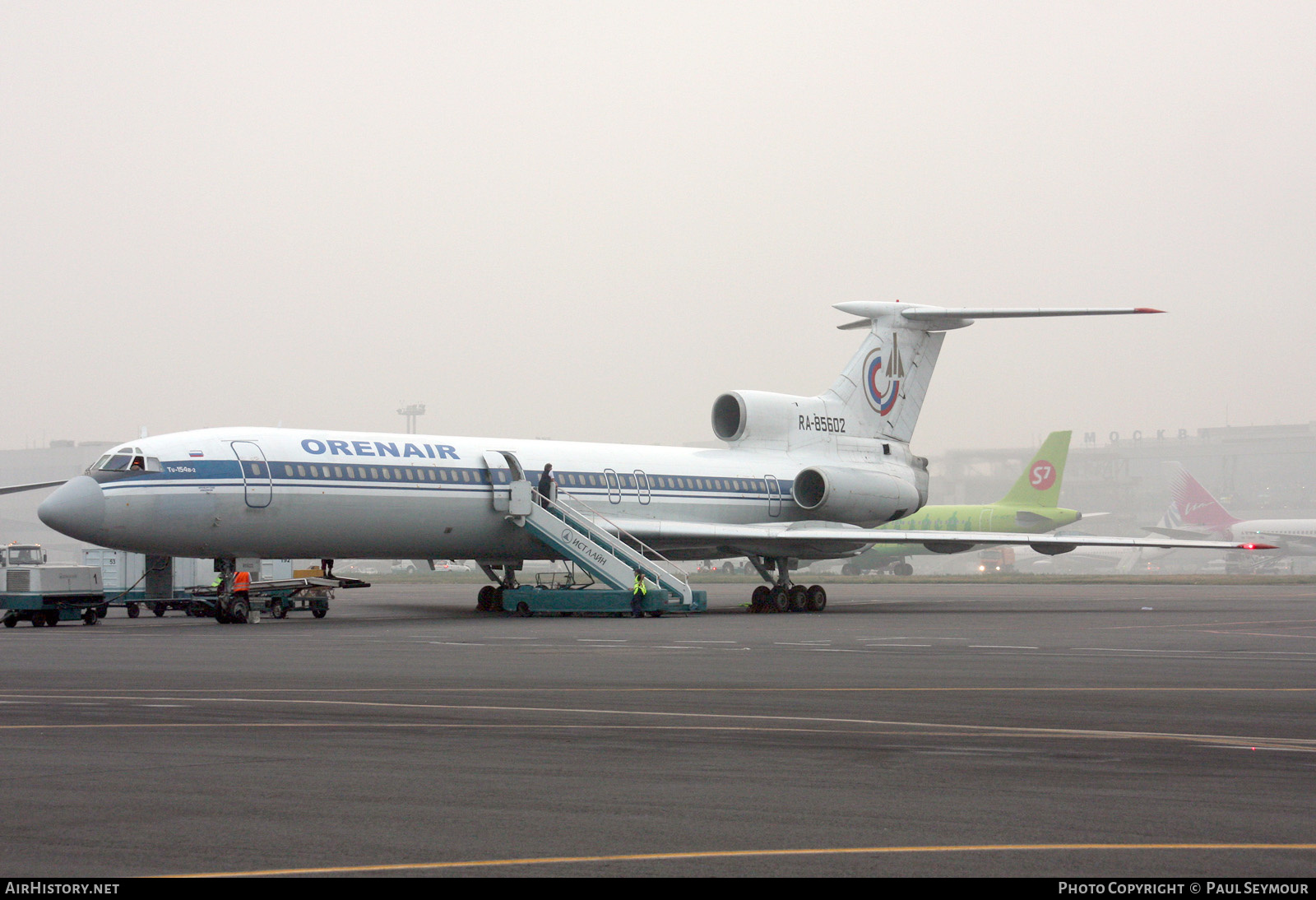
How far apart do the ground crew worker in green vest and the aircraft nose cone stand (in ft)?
36.6

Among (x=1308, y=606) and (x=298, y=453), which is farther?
(x=1308, y=606)

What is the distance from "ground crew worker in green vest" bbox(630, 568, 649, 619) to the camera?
1218 inches

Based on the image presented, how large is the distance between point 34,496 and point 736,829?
6357 inches

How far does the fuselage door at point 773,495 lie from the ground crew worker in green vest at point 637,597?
8.50 metres

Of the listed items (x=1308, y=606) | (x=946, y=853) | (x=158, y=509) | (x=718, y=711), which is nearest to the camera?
(x=946, y=853)

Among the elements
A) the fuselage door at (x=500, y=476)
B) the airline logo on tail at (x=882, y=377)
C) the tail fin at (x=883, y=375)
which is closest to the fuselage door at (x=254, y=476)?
the fuselage door at (x=500, y=476)

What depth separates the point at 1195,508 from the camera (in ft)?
316

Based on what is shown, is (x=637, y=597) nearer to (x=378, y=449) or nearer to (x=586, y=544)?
(x=586, y=544)

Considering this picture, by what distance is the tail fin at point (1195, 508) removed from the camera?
95375 millimetres

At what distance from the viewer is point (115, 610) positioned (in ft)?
125

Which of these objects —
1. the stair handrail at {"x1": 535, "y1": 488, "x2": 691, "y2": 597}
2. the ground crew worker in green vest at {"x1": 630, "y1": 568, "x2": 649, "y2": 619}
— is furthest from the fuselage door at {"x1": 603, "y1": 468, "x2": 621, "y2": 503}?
the ground crew worker in green vest at {"x1": 630, "y1": 568, "x2": 649, "y2": 619}

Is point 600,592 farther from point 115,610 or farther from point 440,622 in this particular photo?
point 115,610

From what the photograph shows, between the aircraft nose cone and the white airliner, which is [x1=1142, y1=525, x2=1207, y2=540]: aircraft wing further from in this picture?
the aircraft nose cone

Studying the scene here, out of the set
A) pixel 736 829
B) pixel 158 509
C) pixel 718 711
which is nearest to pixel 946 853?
pixel 736 829
